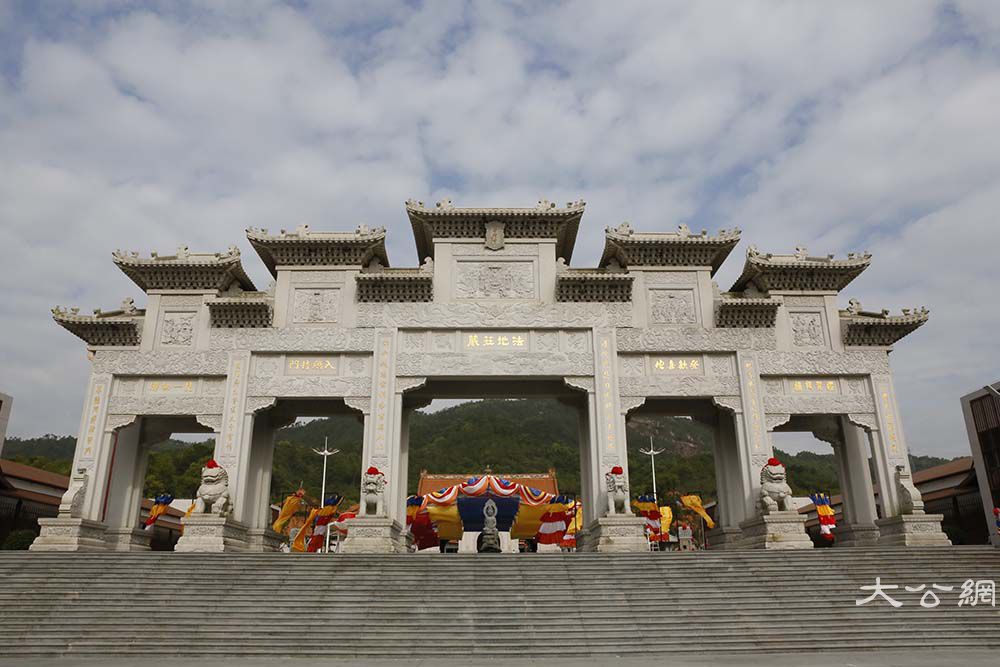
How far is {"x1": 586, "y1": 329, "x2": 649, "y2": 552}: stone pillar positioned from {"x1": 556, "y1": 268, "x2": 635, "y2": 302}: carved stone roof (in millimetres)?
1024

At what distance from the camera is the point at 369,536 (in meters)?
15.0

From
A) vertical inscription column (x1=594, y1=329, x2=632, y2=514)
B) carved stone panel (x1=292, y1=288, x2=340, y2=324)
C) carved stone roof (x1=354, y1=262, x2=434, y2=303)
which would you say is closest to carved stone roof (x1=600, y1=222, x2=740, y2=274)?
vertical inscription column (x1=594, y1=329, x2=632, y2=514)

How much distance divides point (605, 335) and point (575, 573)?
7.19m

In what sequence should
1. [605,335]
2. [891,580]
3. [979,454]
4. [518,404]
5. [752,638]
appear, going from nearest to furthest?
[752,638] < [891,580] < [605,335] < [979,454] < [518,404]

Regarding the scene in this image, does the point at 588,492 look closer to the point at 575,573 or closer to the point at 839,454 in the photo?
the point at 575,573

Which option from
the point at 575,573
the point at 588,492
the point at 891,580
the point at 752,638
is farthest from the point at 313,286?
the point at 891,580

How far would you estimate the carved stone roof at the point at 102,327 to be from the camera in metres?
17.1

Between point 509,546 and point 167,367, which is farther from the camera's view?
point 509,546

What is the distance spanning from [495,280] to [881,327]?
1033 cm

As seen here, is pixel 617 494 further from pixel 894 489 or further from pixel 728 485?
pixel 894 489

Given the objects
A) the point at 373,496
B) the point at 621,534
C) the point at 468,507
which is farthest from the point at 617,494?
the point at 468,507

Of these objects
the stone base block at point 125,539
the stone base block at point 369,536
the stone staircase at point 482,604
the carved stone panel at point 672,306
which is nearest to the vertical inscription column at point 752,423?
the carved stone panel at point 672,306

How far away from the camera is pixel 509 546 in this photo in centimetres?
2677

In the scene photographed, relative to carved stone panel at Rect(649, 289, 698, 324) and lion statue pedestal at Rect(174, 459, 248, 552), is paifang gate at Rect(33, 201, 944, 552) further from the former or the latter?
lion statue pedestal at Rect(174, 459, 248, 552)
